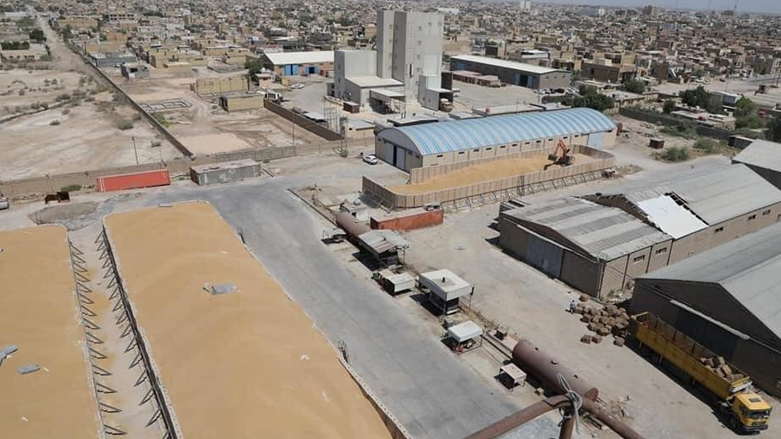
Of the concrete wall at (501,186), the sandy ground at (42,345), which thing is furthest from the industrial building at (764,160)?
the sandy ground at (42,345)

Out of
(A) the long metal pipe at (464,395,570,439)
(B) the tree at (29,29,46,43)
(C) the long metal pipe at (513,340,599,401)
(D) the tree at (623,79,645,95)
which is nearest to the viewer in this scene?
(A) the long metal pipe at (464,395,570,439)

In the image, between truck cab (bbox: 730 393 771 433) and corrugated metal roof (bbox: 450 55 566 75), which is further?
corrugated metal roof (bbox: 450 55 566 75)

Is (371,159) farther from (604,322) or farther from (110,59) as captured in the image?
(110,59)

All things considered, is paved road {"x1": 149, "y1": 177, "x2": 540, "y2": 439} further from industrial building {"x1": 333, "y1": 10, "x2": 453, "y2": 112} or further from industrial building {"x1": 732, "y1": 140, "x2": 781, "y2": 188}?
industrial building {"x1": 333, "y1": 10, "x2": 453, "y2": 112}

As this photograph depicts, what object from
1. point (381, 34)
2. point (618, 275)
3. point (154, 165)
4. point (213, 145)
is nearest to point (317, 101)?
point (381, 34)

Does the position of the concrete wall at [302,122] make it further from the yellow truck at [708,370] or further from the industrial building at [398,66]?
the yellow truck at [708,370]

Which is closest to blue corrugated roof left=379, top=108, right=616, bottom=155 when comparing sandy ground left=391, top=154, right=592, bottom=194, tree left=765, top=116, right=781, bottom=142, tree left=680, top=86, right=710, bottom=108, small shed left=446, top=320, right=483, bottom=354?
sandy ground left=391, top=154, right=592, bottom=194

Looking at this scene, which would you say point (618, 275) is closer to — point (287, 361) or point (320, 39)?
point (287, 361)
